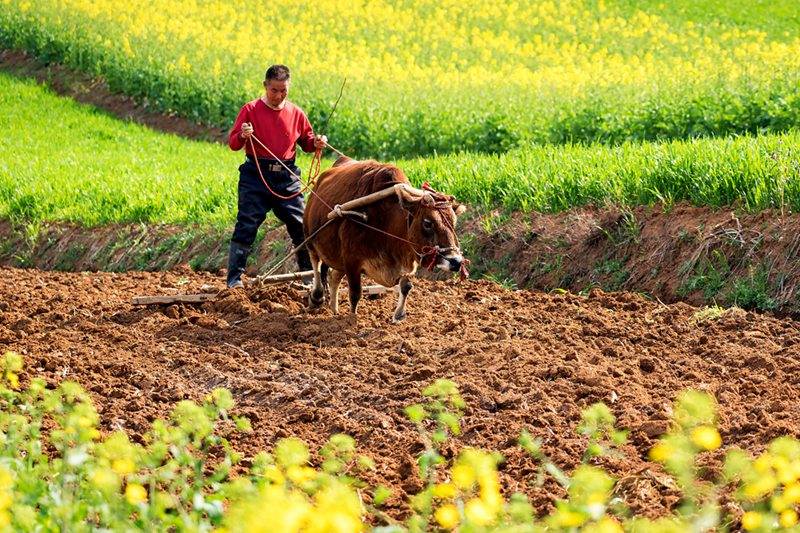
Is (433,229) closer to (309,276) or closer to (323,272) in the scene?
(323,272)

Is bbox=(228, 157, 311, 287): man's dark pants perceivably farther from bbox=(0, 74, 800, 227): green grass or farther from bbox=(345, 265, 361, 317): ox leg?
bbox=(0, 74, 800, 227): green grass

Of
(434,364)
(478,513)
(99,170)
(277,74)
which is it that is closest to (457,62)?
(99,170)

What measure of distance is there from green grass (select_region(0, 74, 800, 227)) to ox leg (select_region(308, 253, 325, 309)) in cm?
278

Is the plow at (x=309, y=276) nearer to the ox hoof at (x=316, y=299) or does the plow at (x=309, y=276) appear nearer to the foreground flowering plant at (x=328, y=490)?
the ox hoof at (x=316, y=299)

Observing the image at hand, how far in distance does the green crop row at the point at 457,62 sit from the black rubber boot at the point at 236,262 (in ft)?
24.3

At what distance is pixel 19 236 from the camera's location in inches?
641

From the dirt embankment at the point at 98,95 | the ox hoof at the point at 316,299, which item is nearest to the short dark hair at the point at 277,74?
the ox hoof at the point at 316,299

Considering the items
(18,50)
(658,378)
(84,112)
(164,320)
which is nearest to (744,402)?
(658,378)

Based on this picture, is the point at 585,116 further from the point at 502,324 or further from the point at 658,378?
the point at 658,378

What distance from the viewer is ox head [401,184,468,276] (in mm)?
8969

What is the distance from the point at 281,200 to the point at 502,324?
2.46 metres

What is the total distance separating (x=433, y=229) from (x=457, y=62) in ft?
63.9

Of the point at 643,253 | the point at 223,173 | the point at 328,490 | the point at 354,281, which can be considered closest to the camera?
the point at 328,490

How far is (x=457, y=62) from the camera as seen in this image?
28.1 m
